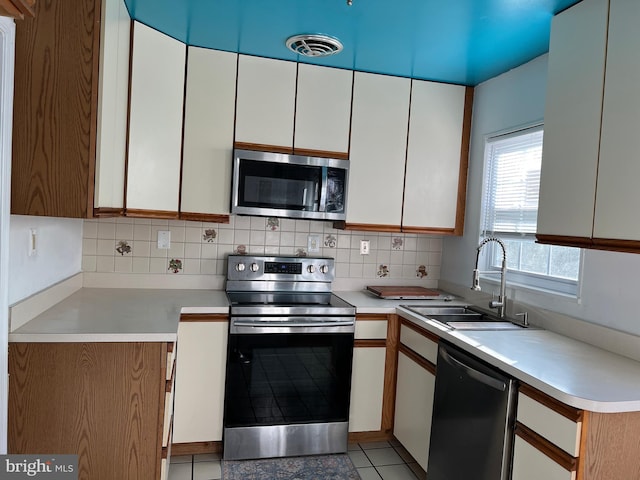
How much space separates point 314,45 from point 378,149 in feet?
2.56

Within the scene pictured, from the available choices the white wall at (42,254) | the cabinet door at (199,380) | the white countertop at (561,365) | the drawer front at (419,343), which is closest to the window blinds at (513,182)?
the white countertop at (561,365)

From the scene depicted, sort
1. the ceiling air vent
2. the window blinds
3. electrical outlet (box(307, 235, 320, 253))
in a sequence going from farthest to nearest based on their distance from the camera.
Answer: electrical outlet (box(307, 235, 320, 253))
the window blinds
the ceiling air vent

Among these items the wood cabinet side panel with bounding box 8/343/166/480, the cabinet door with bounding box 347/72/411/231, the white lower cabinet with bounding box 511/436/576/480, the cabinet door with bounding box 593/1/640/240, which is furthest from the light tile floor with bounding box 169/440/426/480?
the cabinet door with bounding box 593/1/640/240

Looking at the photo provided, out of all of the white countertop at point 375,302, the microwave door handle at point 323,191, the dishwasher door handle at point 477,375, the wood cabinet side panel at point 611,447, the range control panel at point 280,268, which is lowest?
the wood cabinet side panel at point 611,447

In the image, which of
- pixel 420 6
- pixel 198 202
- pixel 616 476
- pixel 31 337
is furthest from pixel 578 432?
pixel 198 202

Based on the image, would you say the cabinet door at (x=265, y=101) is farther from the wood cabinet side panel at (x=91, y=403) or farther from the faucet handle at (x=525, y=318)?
the faucet handle at (x=525, y=318)

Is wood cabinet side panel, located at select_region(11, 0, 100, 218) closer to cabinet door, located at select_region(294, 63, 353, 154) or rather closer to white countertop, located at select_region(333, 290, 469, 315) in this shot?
cabinet door, located at select_region(294, 63, 353, 154)

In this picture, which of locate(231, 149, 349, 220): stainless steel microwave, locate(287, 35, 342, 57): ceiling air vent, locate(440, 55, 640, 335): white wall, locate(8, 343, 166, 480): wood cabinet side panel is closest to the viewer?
locate(8, 343, 166, 480): wood cabinet side panel

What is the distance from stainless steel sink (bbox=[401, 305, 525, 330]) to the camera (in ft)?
7.77

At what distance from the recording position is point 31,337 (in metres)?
1.72

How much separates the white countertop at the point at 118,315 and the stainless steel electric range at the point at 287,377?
0.23 m

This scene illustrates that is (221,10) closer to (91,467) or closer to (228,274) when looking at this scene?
(228,274)

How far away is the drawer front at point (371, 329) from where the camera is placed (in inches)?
Result: 106

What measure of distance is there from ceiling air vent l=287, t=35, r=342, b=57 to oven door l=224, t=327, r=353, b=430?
1491 mm
